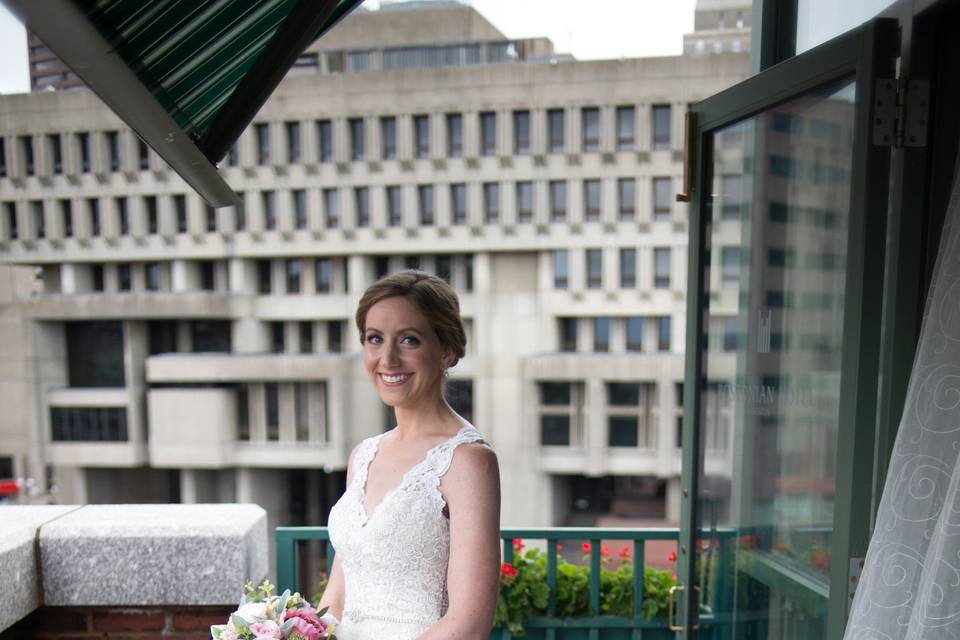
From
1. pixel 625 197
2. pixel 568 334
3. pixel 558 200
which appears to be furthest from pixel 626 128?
pixel 568 334

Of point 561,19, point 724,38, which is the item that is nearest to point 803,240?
point 724,38

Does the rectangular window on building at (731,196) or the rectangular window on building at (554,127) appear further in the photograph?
the rectangular window on building at (554,127)

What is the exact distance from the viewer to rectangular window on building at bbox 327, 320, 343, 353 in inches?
744

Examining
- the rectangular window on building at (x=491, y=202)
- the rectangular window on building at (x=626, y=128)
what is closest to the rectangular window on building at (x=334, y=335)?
the rectangular window on building at (x=491, y=202)

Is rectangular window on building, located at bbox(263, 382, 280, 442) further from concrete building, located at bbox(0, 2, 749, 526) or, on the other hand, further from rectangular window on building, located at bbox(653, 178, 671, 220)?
rectangular window on building, located at bbox(653, 178, 671, 220)

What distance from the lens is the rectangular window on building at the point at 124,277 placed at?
64.6 ft

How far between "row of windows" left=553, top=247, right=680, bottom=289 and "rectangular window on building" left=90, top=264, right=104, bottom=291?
13.5 m

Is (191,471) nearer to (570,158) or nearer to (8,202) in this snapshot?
(8,202)

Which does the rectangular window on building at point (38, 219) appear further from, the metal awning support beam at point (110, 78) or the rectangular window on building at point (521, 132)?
the metal awning support beam at point (110, 78)

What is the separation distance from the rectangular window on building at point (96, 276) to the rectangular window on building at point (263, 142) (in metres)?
6.05

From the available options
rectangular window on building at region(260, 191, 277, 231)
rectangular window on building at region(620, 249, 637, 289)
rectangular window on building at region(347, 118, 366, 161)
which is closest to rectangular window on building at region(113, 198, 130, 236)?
rectangular window on building at region(260, 191, 277, 231)

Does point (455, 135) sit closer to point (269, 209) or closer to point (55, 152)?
point (269, 209)

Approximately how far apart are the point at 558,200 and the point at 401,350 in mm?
17166

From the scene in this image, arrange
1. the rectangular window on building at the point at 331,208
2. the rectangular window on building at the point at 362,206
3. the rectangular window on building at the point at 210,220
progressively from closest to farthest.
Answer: the rectangular window on building at the point at 362,206, the rectangular window on building at the point at 331,208, the rectangular window on building at the point at 210,220
